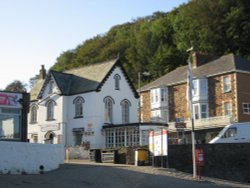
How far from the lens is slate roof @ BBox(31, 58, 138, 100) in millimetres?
49531

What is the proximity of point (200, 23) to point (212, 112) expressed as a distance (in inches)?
1210

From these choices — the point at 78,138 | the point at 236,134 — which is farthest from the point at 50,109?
the point at 236,134

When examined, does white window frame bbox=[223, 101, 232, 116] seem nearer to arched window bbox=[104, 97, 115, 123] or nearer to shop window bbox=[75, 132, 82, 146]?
arched window bbox=[104, 97, 115, 123]

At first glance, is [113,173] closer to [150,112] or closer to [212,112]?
[212,112]

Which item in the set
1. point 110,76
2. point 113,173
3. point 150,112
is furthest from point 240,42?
point 113,173

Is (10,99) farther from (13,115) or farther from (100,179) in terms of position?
(100,179)

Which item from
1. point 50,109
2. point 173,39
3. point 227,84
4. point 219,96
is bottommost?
point 50,109

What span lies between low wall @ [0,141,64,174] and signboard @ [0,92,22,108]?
14.1 ft

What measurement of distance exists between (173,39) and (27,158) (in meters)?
69.7

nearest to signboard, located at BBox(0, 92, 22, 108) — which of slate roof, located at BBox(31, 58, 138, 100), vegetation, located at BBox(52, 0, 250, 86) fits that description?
slate roof, located at BBox(31, 58, 138, 100)

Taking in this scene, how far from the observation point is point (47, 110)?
Answer: 52.4m

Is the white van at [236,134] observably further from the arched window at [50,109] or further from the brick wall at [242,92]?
the arched window at [50,109]

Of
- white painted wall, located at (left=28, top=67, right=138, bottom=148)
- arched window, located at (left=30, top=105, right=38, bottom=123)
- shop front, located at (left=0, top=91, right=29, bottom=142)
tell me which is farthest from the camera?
arched window, located at (left=30, top=105, right=38, bottom=123)

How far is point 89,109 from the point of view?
161 feet
